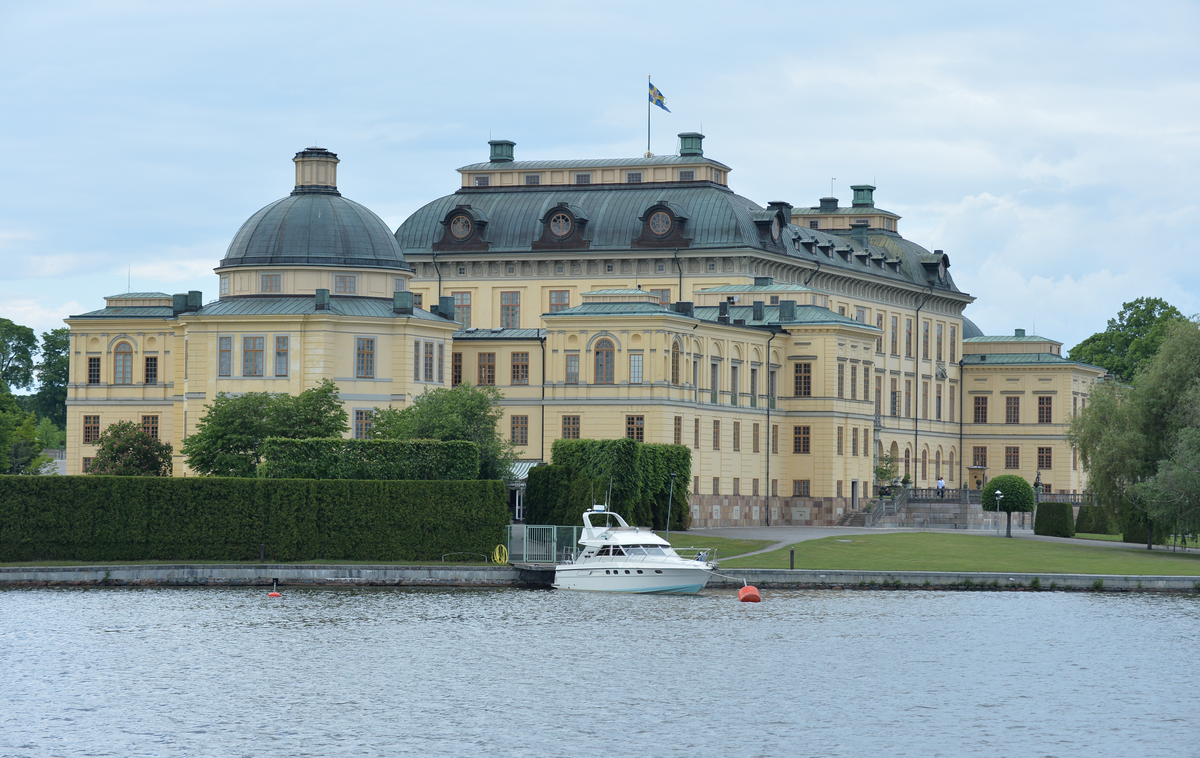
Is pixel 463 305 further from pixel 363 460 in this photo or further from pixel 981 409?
pixel 981 409

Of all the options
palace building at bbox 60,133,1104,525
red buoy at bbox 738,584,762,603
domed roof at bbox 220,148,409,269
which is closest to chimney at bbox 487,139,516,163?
palace building at bbox 60,133,1104,525

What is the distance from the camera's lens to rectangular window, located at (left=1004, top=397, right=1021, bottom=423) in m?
141

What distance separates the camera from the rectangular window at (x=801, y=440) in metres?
111

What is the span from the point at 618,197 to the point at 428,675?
6647 cm

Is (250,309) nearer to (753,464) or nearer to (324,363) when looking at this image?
(324,363)

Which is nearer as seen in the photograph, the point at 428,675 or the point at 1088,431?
the point at 428,675

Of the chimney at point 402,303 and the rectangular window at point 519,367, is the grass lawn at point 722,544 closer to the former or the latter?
the rectangular window at point 519,367

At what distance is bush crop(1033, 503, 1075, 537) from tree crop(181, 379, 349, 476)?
37260 mm

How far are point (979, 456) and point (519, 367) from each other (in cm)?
4752

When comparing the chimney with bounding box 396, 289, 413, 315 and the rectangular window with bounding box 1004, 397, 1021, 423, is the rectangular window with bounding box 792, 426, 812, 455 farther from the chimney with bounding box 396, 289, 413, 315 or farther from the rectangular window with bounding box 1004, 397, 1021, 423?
the rectangular window with bounding box 1004, 397, 1021, 423

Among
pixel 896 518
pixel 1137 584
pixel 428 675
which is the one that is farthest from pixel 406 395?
pixel 428 675

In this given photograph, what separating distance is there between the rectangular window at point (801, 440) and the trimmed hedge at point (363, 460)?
31.3 meters

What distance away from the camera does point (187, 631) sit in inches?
2554

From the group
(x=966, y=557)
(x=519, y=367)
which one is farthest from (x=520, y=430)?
(x=966, y=557)
